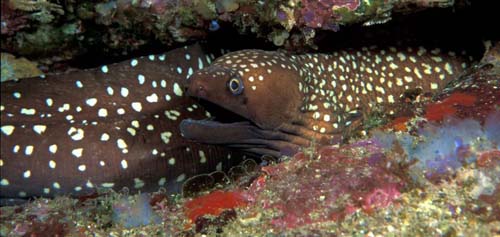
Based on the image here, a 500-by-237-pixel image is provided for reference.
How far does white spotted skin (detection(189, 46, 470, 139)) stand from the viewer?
4309mm

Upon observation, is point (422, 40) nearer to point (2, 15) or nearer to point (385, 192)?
point (385, 192)

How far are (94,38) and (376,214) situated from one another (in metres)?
4.08

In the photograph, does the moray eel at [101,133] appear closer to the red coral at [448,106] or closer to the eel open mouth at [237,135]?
the eel open mouth at [237,135]

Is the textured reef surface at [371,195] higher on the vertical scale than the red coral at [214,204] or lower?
higher

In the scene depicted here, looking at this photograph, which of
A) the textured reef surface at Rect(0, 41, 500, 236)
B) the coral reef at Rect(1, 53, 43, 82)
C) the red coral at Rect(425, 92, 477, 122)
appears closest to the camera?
the textured reef surface at Rect(0, 41, 500, 236)

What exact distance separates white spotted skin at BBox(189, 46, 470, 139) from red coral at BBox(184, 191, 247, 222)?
1.02 meters

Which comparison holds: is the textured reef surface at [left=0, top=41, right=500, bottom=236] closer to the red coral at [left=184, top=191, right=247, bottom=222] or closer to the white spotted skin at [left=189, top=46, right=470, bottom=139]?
the red coral at [left=184, top=191, right=247, bottom=222]

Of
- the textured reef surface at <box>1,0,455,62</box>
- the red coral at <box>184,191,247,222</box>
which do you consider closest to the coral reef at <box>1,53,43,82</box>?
the textured reef surface at <box>1,0,455,62</box>

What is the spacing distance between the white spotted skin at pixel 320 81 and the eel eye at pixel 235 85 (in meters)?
0.04

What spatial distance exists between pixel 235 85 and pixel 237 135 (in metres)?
0.53

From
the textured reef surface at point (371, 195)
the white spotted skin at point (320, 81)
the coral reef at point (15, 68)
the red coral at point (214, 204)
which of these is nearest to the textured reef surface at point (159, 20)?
the coral reef at point (15, 68)

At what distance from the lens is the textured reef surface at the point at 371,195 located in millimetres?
2566

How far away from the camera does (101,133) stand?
482 centimetres

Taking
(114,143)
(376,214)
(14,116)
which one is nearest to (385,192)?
(376,214)
